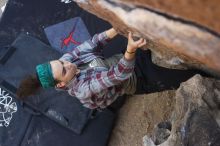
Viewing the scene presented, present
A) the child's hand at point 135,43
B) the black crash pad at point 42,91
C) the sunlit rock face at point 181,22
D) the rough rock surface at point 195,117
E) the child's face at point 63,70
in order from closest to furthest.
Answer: the sunlit rock face at point 181,22 → the child's hand at point 135,43 → the rough rock surface at point 195,117 → the child's face at point 63,70 → the black crash pad at point 42,91

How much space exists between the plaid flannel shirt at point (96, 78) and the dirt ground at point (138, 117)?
300 millimetres

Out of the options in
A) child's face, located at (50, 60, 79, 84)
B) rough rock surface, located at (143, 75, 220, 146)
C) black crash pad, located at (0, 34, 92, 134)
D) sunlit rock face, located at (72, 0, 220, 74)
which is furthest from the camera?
black crash pad, located at (0, 34, 92, 134)

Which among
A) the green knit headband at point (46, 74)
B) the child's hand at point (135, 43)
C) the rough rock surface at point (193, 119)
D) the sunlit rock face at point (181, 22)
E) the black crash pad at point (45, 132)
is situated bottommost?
the black crash pad at point (45, 132)

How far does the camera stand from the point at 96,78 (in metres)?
1.52

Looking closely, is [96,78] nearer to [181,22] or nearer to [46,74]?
[46,74]

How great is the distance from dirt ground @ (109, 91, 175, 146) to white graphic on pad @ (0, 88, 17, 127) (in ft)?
1.53

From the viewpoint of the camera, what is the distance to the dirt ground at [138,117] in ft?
6.59

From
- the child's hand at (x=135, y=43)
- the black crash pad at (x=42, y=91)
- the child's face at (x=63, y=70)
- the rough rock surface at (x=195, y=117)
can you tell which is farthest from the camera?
the black crash pad at (x=42, y=91)

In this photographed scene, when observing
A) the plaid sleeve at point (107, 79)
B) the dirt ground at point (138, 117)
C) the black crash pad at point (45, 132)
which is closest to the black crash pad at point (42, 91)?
the black crash pad at point (45, 132)

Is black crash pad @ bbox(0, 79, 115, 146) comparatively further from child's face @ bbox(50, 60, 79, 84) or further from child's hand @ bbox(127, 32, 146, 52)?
child's hand @ bbox(127, 32, 146, 52)

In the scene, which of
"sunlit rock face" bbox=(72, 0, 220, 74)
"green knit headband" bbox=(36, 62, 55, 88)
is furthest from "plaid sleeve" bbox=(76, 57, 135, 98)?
"sunlit rock face" bbox=(72, 0, 220, 74)

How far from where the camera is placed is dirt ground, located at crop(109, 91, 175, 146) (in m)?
2.01

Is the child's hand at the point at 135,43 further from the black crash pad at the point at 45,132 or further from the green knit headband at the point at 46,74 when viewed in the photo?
the black crash pad at the point at 45,132

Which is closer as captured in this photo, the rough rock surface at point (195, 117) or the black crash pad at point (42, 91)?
the rough rock surface at point (195, 117)
